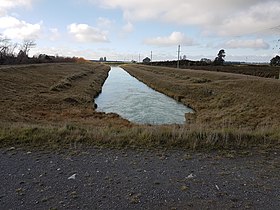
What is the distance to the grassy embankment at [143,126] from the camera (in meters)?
7.82

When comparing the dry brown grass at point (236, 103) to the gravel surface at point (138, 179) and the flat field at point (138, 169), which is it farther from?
the gravel surface at point (138, 179)

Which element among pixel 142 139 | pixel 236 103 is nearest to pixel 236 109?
pixel 236 103

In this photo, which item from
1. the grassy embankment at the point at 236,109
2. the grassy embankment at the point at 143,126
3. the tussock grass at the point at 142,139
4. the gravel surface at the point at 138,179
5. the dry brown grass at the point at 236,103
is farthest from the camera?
the dry brown grass at the point at 236,103

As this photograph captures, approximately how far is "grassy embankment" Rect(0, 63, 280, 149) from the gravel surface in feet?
2.41

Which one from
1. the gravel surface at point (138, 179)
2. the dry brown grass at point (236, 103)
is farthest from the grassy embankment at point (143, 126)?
the gravel surface at point (138, 179)

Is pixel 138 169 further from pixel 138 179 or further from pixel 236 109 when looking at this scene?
pixel 236 109

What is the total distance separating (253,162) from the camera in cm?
650

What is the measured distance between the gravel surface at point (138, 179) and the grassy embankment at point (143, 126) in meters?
0.73

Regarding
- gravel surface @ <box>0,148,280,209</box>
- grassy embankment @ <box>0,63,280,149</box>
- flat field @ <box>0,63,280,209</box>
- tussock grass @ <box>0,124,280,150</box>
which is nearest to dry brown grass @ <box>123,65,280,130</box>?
grassy embankment @ <box>0,63,280,149</box>

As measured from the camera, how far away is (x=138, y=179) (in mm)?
5520

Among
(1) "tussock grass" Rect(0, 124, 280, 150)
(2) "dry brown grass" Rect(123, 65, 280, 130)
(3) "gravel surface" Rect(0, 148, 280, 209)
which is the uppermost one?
(1) "tussock grass" Rect(0, 124, 280, 150)

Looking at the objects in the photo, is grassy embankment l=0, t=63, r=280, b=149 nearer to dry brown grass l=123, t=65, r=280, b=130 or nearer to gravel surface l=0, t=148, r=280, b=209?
dry brown grass l=123, t=65, r=280, b=130

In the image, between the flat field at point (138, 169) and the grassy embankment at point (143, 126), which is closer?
the flat field at point (138, 169)

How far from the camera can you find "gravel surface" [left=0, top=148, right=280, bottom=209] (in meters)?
4.63
